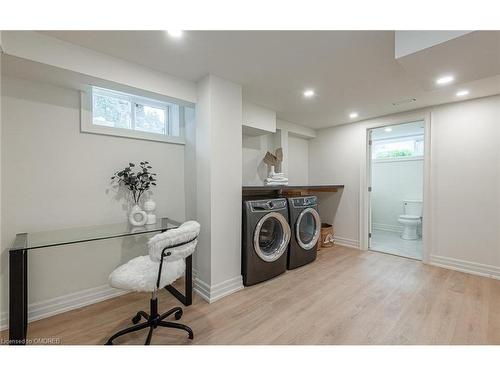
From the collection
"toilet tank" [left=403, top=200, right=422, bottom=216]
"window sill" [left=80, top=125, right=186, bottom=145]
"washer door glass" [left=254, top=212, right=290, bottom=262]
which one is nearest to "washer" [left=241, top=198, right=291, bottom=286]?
"washer door glass" [left=254, top=212, right=290, bottom=262]

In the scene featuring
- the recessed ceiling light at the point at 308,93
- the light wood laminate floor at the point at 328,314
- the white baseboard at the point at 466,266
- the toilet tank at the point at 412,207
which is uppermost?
the recessed ceiling light at the point at 308,93

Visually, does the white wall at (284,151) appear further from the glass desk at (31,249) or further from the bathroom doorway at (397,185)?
the glass desk at (31,249)

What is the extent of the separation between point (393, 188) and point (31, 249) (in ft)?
20.3

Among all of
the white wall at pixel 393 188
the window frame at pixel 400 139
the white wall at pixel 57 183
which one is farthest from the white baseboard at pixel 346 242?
the white wall at pixel 57 183

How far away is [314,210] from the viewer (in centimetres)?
327

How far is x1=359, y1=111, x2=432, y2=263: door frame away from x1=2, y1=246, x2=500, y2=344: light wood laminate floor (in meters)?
0.61

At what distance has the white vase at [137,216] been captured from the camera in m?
2.23

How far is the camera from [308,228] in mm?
3336

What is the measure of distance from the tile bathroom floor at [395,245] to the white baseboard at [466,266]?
10.7 inches

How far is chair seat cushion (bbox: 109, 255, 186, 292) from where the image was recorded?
4.93 ft

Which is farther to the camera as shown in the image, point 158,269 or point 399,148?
point 399,148

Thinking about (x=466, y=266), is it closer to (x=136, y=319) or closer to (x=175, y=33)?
(x=136, y=319)

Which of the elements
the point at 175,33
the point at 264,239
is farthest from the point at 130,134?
the point at 264,239

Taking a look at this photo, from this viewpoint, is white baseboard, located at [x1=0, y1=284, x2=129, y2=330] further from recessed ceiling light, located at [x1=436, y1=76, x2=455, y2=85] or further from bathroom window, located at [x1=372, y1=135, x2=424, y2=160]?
bathroom window, located at [x1=372, y1=135, x2=424, y2=160]
